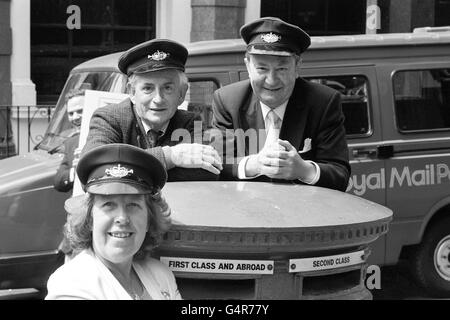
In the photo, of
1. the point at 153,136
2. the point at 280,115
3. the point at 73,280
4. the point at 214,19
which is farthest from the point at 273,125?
the point at 214,19

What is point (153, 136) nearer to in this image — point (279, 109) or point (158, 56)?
point (158, 56)

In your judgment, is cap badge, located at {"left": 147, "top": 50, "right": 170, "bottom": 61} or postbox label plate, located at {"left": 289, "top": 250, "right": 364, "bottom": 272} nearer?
postbox label plate, located at {"left": 289, "top": 250, "right": 364, "bottom": 272}

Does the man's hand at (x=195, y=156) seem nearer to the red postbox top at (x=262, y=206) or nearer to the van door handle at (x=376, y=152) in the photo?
the red postbox top at (x=262, y=206)

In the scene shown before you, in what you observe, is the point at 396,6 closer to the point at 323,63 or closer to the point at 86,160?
the point at 323,63

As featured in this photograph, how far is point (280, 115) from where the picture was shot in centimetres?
311

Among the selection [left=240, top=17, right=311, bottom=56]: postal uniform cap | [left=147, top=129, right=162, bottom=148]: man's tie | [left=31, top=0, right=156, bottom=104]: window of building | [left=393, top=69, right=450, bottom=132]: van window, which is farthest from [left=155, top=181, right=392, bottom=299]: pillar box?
[left=31, top=0, right=156, bottom=104]: window of building

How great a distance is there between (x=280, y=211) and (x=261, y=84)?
2.01ft

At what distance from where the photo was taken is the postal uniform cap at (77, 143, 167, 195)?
2.42 metres

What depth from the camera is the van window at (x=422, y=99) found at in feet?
Result: 22.5

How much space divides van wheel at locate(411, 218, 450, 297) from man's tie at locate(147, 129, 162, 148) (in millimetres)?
4471

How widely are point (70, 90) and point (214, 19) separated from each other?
6564mm

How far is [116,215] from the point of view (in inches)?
95.5

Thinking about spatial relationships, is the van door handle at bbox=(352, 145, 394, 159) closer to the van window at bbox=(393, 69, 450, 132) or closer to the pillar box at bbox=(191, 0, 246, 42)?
the van window at bbox=(393, 69, 450, 132)
